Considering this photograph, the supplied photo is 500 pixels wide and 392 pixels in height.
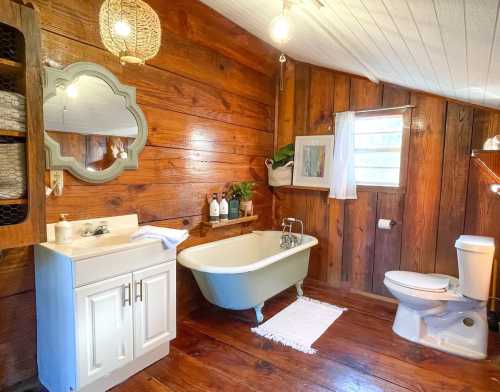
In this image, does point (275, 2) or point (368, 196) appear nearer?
point (275, 2)

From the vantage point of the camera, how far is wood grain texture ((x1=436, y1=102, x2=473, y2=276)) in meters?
2.60

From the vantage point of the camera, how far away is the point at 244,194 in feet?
10.2

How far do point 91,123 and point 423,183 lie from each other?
2767 millimetres

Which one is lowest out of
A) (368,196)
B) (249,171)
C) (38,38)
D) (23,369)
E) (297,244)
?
(23,369)

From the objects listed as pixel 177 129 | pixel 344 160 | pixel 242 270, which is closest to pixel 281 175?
pixel 344 160

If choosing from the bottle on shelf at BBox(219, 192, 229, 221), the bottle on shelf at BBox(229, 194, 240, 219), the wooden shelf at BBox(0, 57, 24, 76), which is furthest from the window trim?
the wooden shelf at BBox(0, 57, 24, 76)

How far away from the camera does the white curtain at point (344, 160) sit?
10.1 ft

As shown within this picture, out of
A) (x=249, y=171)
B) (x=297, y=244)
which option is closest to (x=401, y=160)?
(x=297, y=244)

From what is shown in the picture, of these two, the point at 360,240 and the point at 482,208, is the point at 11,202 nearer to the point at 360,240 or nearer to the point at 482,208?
the point at 360,240

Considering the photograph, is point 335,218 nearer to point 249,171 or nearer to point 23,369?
point 249,171

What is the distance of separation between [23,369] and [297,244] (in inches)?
90.8

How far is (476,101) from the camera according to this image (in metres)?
2.33

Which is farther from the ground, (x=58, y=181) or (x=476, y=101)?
(x=476, y=101)

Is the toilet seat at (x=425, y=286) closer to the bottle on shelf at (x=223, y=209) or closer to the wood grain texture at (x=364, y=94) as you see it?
the bottle on shelf at (x=223, y=209)
